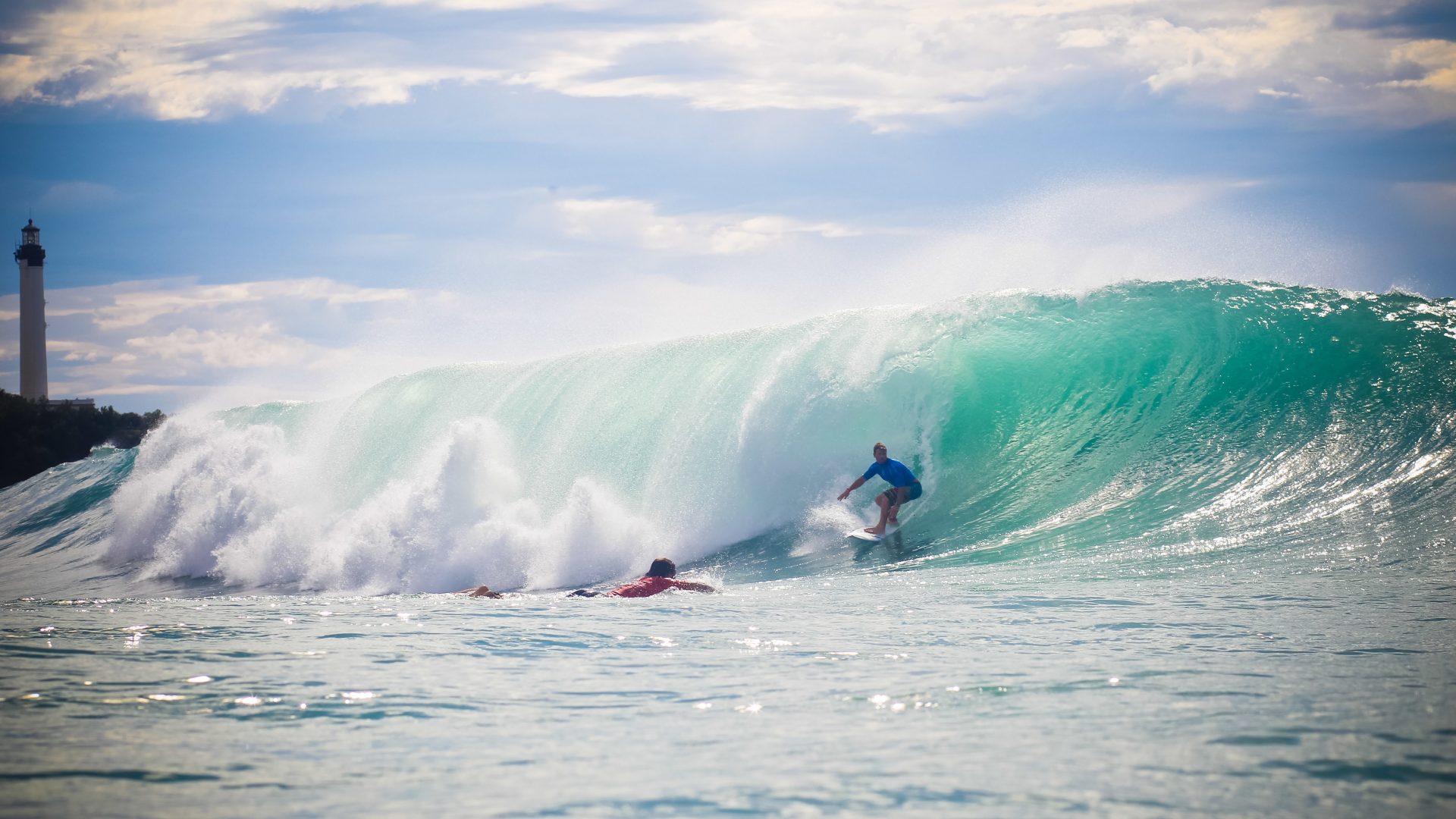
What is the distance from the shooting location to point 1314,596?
7.39 meters

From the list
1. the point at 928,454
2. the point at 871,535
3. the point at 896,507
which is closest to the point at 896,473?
the point at 896,507

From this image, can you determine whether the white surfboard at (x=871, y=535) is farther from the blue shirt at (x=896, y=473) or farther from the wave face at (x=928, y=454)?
the blue shirt at (x=896, y=473)

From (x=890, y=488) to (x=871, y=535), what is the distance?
28.2 inches

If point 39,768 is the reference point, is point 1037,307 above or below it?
above

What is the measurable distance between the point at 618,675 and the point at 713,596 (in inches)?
148

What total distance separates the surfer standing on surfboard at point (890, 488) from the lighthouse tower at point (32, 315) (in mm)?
46826

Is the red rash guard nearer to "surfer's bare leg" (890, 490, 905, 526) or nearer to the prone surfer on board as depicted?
the prone surfer on board

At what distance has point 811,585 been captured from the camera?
10047 mm

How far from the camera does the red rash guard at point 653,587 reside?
9711 millimetres

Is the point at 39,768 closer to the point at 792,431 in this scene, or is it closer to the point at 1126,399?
the point at 792,431

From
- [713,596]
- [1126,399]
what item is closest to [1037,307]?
[1126,399]

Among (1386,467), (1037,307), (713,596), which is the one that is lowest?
(713,596)

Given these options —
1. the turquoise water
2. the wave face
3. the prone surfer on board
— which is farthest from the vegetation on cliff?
the prone surfer on board

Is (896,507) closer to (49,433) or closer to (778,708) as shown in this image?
(778,708)
